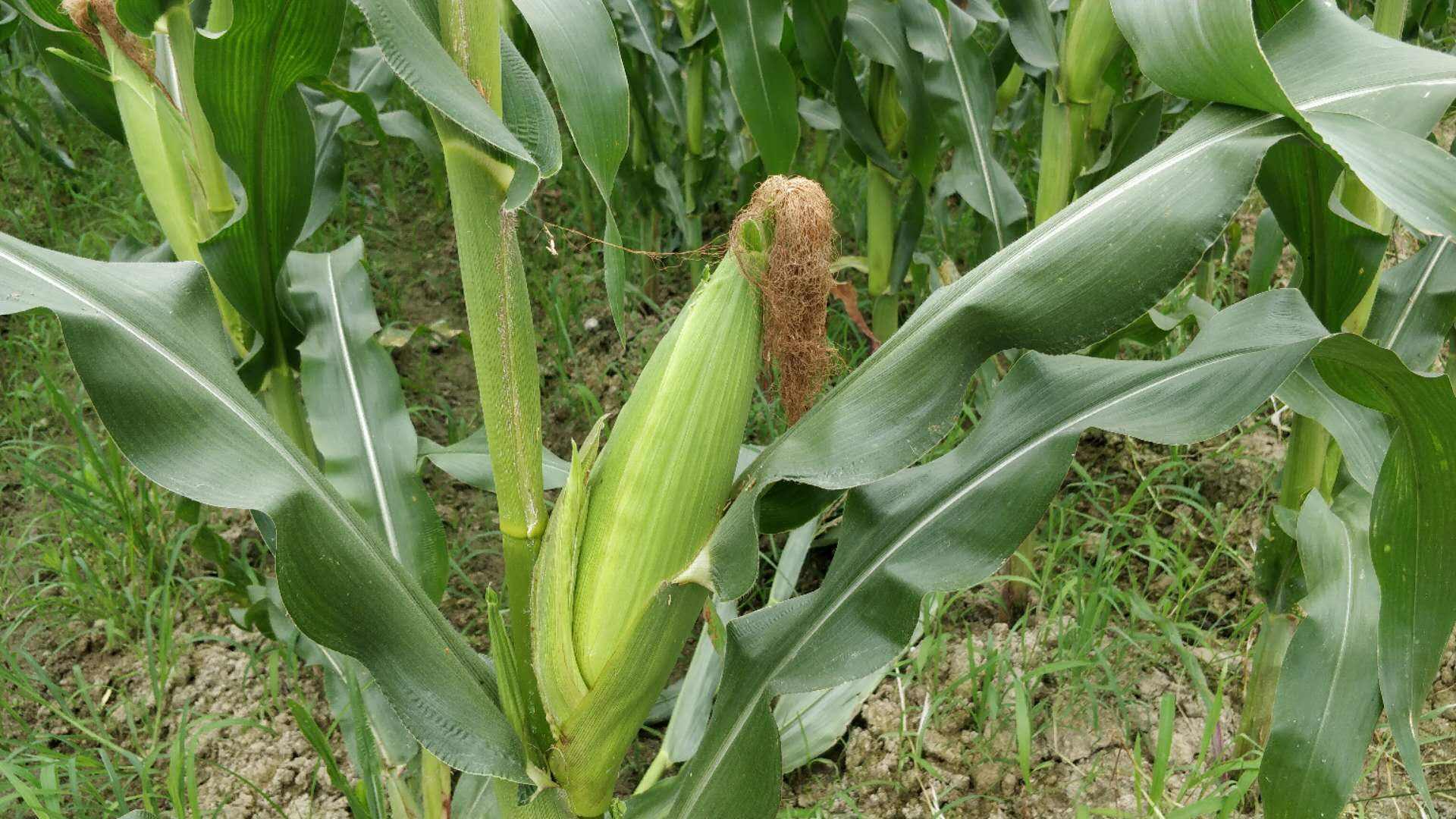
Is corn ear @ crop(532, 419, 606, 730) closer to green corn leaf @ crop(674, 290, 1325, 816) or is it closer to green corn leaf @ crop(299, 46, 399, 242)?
green corn leaf @ crop(674, 290, 1325, 816)

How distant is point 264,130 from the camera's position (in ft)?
5.53

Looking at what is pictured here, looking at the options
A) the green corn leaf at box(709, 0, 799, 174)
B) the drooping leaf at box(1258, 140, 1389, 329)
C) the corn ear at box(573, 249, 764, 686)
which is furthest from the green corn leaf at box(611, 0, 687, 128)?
the corn ear at box(573, 249, 764, 686)

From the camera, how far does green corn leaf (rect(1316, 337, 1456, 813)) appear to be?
129 centimetres

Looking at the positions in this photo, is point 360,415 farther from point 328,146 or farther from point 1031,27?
point 1031,27

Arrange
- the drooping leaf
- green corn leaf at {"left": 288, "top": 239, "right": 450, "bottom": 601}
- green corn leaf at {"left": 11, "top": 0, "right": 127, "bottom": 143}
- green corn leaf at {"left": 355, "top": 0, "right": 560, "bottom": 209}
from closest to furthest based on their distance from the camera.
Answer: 1. green corn leaf at {"left": 355, "top": 0, "right": 560, "bottom": 209}
2. the drooping leaf
3. green corn leaf at {"left": 288, "top": 239, "right": 450, "bottom": 601}
4. green corn leaf at {"left": 11, "top": 0, "right": 127, "bottom": 143}

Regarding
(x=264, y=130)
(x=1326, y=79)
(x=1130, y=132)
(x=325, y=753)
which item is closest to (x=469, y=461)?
(x=325, y=753)

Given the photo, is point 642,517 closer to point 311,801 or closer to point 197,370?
point 197,370

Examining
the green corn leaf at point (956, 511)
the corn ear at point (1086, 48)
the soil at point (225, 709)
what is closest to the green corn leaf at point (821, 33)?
the corn ear at point (1086, 48)

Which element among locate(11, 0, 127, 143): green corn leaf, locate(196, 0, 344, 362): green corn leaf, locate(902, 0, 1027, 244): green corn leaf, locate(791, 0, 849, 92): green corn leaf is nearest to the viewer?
locate(196, 0, 344, 362): green corn leaf

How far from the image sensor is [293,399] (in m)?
2.01

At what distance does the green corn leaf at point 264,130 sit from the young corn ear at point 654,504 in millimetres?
685

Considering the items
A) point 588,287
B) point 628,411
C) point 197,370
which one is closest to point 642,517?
point 628,411

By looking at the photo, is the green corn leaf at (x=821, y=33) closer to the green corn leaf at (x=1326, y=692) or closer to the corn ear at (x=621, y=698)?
the green corn leaf at (x=1326, y=692)

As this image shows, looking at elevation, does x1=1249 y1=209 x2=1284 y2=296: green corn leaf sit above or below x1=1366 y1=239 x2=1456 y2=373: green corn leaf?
below
